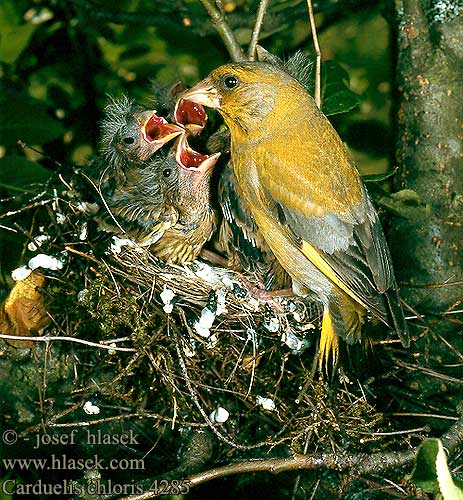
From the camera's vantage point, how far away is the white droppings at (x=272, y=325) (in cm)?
301

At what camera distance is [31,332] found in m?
3.08

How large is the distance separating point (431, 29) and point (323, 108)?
25.3 inches

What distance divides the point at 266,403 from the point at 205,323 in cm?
34

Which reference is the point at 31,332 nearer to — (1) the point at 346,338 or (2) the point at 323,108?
(1) the point at 346,338

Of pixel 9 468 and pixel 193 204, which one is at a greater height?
pixel 193 204

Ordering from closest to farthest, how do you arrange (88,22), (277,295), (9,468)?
(9,468) < (277,295) < (88,22)

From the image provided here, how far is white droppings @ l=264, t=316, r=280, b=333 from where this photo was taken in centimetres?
301

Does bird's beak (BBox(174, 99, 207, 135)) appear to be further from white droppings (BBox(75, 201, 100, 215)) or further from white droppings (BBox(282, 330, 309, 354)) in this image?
white droppings (BBox(282, 330, 309, 354))

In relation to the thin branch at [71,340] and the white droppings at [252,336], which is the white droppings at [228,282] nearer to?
the white droppings at [252,336]

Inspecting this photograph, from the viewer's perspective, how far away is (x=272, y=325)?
9.89 feet

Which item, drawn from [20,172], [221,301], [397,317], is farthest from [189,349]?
[20,172]

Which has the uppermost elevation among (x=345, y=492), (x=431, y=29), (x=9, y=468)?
(x=431, y=29)

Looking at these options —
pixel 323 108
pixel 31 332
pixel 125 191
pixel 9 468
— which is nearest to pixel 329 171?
pixel 323 108

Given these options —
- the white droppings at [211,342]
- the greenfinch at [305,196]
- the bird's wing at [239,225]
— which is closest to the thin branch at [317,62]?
the greenfinch at [305,196]
